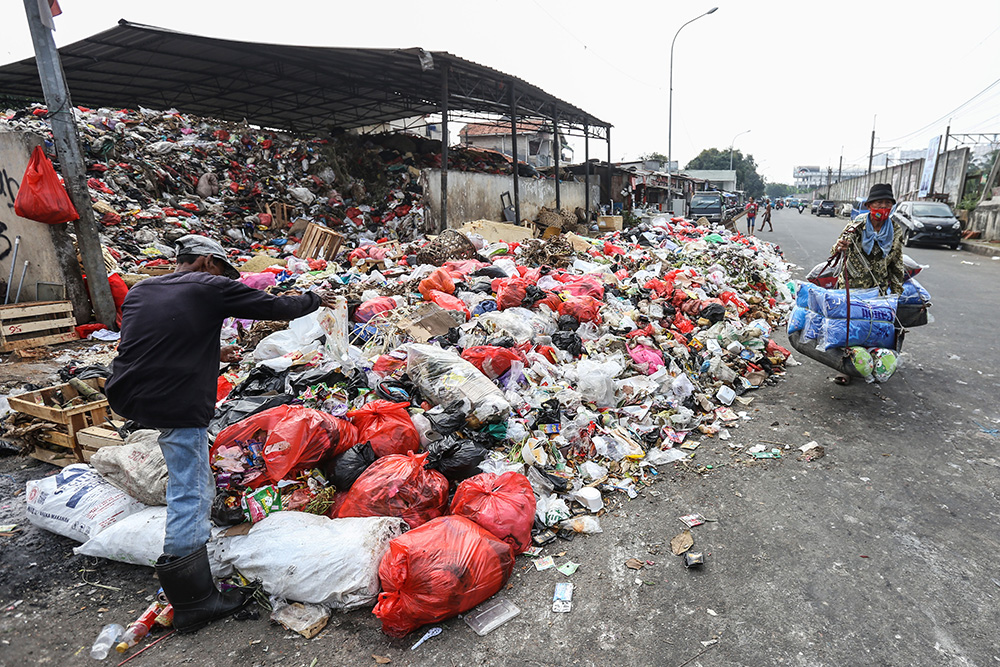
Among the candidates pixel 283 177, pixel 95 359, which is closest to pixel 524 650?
pixel 95 359

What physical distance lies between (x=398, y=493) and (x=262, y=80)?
14.8m

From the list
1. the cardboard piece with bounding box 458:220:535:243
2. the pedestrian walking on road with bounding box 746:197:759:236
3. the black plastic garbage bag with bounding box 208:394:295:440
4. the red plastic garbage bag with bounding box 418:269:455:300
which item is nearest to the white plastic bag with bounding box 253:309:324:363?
the black plastic garbage bag with bounding box 208:394:295:440

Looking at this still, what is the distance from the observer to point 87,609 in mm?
2311

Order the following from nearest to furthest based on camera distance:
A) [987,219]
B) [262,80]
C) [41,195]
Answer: [41,195]
[262,80]
[987,219]

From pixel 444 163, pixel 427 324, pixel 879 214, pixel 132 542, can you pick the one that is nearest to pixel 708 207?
pixel 444 163

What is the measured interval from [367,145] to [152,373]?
15045 millimetres

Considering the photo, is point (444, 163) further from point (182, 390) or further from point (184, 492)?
point (184, 492)

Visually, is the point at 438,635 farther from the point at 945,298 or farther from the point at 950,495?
the point at 945,298

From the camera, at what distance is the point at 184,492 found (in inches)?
87.4

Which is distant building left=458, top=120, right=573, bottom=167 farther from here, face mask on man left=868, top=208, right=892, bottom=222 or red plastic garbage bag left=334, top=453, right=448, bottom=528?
red plastic garbage bag left=334, top=453, right=448, bottom=528

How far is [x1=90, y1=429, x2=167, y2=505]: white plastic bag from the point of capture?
2.60 metres

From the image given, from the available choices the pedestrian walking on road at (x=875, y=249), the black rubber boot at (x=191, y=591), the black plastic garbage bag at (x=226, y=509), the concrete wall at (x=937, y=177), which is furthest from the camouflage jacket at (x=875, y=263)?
the concrete wall at (x=937, y=177)

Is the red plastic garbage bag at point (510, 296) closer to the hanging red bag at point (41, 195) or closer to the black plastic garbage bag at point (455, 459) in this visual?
the black plastic garbage bag at point (455, 459)

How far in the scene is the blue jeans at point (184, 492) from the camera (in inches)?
86.3
